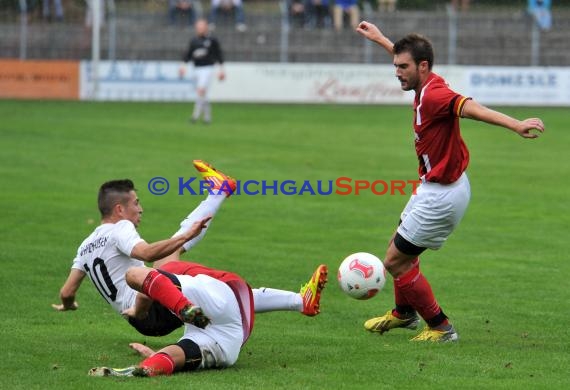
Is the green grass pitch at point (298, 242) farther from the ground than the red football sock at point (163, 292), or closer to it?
closer to it

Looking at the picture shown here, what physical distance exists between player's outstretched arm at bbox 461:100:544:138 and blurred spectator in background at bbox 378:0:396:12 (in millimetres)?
29297

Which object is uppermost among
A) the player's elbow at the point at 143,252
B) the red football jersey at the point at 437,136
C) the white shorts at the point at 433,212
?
the red football jersey at the point at 437,136

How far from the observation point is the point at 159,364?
737cm

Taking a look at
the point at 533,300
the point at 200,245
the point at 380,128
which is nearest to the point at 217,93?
the point at 380,128

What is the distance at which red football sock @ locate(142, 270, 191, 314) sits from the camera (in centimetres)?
727

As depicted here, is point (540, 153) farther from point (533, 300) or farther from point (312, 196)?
point (533, 300)

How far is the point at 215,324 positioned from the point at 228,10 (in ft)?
100

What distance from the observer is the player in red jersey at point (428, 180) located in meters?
8.45

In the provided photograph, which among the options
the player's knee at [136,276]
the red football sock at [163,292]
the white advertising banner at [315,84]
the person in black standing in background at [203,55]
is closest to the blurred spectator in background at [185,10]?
the white advertising banner at [315,84]

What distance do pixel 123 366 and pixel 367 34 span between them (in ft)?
11.7

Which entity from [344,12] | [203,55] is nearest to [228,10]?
[344,12]

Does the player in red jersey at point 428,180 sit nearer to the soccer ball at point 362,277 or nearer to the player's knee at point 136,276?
the soccer ball at point 362,277

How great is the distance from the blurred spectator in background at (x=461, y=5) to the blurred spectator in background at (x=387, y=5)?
1.95 metres

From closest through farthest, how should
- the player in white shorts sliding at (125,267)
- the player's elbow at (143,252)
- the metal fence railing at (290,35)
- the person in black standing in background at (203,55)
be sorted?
→ the player's elbow at (143,252)
the player in white shorts sliding at (125,267)
the person in black standing in background at (203,55)
the metal fence railing at (290,35)
